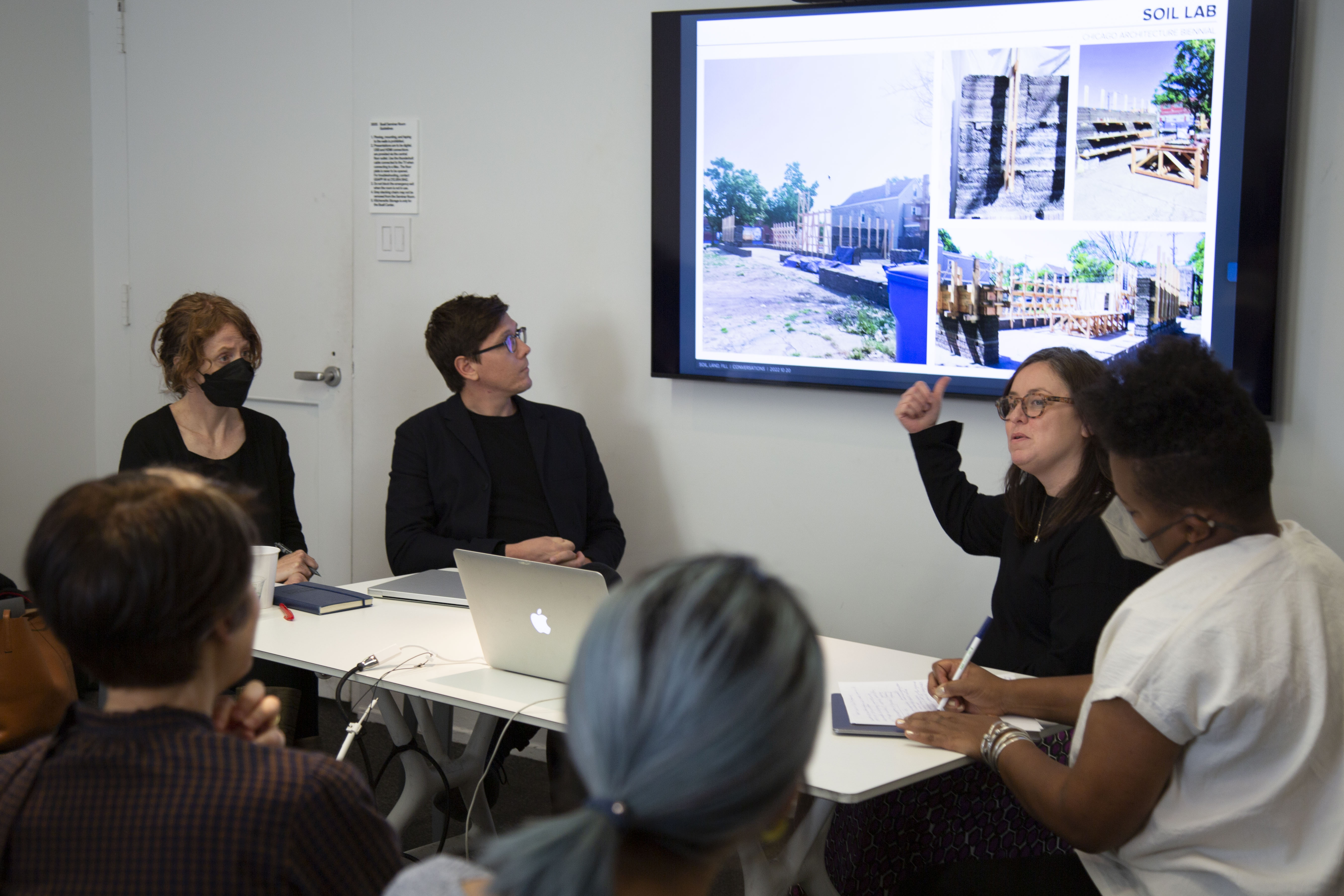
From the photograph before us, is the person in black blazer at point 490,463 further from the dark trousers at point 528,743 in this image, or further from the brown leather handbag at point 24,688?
the brown leather handbag at point 24,688

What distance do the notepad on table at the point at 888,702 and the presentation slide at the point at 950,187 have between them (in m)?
1.15

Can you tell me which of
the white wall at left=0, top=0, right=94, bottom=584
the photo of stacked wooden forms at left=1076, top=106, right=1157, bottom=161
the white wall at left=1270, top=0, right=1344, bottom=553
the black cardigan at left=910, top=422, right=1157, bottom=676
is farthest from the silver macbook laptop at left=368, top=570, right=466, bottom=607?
the white wall at left=0, top=0, right=94, bottom=584

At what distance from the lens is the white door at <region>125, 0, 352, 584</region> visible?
376cm

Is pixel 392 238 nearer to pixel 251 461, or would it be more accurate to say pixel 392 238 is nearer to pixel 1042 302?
pixel 251 461

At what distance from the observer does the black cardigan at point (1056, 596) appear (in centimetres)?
190

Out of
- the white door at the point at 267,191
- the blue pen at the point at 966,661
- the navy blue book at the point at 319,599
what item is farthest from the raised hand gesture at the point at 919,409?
the white door at the point at 267,191

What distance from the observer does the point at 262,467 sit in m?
2.96

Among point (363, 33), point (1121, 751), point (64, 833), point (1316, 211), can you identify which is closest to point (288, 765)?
point (64, 833)

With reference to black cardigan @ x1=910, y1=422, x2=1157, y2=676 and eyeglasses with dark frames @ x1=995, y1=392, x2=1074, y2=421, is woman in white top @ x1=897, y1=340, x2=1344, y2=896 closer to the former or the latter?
black cardigan @ x1=910, y1=422, x2=1157, y2=676

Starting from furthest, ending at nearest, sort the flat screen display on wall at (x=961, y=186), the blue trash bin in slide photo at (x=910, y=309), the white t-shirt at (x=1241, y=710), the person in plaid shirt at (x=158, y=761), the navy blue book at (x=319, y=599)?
the blue trash bin in slide photo at (x=910, y=309) < the flat screen display on wall at (x=961, y=186) < the navy blue book at (x=319, y=599) < the white t-shirt at (x=1241, y=710) < the person in plaid shirt at (x=158, y=761)

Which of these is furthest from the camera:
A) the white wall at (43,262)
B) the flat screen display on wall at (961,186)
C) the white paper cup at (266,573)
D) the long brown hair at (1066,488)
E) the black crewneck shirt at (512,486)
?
the white wall at (43,262)

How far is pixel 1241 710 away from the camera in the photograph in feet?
4.37

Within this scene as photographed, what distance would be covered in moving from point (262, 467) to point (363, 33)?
157 centimetres

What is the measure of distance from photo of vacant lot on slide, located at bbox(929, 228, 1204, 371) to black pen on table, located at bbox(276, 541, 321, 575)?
5.48 feet
